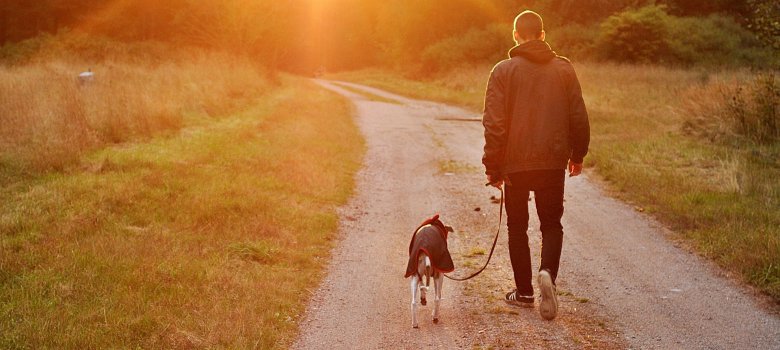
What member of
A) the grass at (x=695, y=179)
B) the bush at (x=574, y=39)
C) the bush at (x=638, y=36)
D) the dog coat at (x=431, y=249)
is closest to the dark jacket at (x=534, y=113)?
the dog coat at (x=431, y=249)

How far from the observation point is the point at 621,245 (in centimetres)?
784

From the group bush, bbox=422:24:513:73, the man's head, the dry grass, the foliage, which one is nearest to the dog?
the man's head

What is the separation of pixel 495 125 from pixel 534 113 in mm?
317

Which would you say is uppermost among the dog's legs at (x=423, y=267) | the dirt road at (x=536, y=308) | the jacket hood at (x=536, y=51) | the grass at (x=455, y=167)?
the jacket hood at (x=536, y=51)

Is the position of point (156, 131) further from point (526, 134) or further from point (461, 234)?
point (526, 134)

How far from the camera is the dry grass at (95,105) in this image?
36.2 ft

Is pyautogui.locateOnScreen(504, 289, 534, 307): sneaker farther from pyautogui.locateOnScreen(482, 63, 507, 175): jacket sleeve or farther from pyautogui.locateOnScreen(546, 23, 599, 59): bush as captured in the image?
pyautogui.locateOnScreen(546, 23, 599, 59): bush

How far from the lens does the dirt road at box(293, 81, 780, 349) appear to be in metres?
5.09

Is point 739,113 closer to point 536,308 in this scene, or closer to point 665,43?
point 536,308

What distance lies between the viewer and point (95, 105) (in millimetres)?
13883

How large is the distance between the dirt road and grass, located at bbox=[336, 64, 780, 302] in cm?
33

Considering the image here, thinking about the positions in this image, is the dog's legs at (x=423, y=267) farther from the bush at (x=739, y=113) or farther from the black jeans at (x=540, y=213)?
the bush at (x=739, y=113)

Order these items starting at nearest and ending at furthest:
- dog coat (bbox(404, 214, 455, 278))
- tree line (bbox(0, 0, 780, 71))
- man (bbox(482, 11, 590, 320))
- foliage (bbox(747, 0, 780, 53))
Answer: dog coat (bbox(404, 214, 455, 278)) < man (bbox(482, 11, 590, 320)) < foliage (bbox(747, 0, 780, 53)) < tree line (bbox(0, 0, 780, 71))

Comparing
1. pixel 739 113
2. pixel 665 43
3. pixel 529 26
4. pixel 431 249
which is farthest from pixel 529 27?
pixel 665 43
